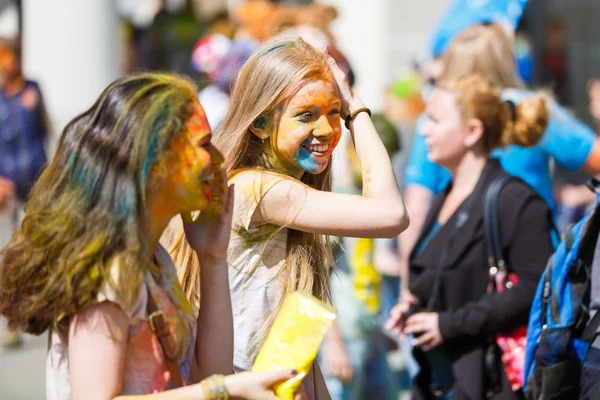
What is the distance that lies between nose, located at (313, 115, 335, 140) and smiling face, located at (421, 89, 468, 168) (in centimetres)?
158

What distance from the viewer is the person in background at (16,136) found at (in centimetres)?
738

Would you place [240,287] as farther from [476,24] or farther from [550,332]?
[476,24]

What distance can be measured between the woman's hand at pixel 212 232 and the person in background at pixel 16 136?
5269 mm

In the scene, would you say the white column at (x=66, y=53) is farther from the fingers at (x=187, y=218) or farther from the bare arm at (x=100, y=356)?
the bare arm at (x=100, y=356)

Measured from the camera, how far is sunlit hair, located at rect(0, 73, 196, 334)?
198 cm

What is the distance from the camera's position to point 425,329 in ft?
13.3

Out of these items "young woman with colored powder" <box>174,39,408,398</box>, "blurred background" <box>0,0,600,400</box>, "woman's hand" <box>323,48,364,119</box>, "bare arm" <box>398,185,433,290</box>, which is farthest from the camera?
"blurred background" <box>0,0,600,400</box>

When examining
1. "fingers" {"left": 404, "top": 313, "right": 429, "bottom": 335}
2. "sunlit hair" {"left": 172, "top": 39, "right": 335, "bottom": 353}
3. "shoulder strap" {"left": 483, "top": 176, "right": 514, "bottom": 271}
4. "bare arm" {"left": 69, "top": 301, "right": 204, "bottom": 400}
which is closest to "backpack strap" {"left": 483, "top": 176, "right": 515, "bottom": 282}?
"shoulder strap" {"left": 483, "top": 176, "right": 514, "bottom": 271}

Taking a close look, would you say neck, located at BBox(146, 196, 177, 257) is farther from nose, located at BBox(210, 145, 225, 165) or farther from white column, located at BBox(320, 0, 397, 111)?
white column, located at BBox(320, 0, 397, 111)

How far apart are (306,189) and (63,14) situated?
7.01 m

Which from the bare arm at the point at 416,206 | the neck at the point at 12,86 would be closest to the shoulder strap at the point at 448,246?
the bare arm at the point at 416,206

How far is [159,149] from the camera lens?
2047 millimetres

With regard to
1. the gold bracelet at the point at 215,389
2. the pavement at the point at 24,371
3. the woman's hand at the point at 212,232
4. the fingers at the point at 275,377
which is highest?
the woman's hand at the point at 212,232

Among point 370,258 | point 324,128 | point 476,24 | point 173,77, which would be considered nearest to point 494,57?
point 476,24
